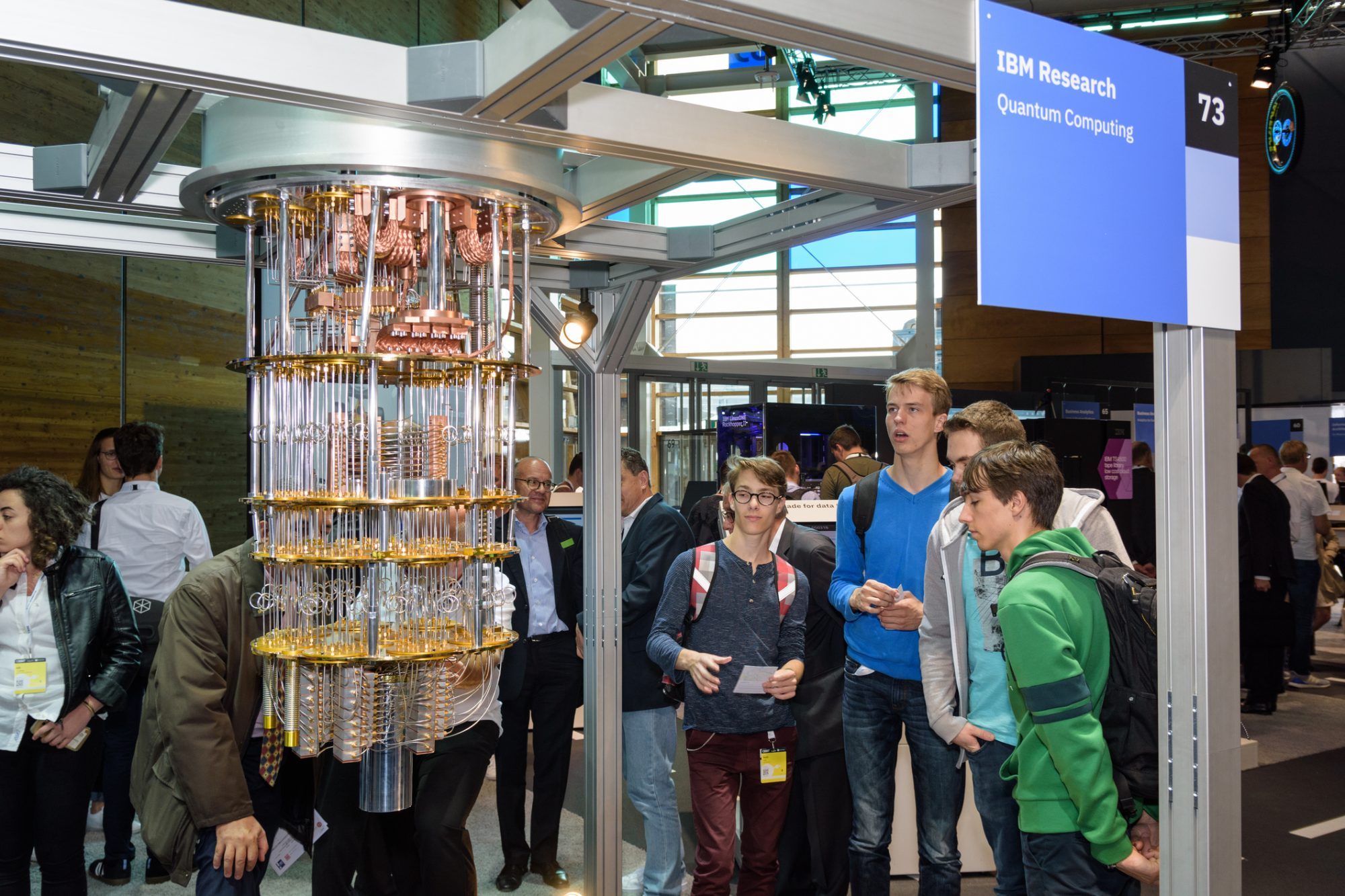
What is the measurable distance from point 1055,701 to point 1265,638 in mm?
5661

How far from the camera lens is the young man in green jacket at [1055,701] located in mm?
1954

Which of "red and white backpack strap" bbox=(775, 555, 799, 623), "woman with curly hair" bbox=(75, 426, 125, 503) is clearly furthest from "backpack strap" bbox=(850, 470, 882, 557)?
"woman with curly hair" bbox=(75, 426, 125, 503)

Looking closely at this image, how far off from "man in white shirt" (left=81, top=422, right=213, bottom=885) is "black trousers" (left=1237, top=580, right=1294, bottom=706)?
6.16 metres

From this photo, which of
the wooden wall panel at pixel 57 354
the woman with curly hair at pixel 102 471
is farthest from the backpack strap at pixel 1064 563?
the wooden wall panel at pixel 57 354

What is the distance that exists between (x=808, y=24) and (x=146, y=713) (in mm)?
2227

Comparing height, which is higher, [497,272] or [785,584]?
[497,272]

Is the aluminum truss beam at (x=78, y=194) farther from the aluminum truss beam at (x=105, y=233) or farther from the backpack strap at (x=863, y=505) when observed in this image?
the backpack strap at (x=863, y=505)

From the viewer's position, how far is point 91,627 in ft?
10.1

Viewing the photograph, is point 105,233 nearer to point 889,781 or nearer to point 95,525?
point 95,525

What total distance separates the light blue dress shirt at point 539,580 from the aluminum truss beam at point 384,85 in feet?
7.25

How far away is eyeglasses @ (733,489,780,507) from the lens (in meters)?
3.06

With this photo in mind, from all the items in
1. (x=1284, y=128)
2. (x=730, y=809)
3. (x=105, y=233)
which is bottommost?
(x=730, y=809)

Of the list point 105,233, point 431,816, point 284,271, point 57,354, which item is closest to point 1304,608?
point 431,816

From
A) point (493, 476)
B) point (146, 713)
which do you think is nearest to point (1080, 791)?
point (493, 476)
